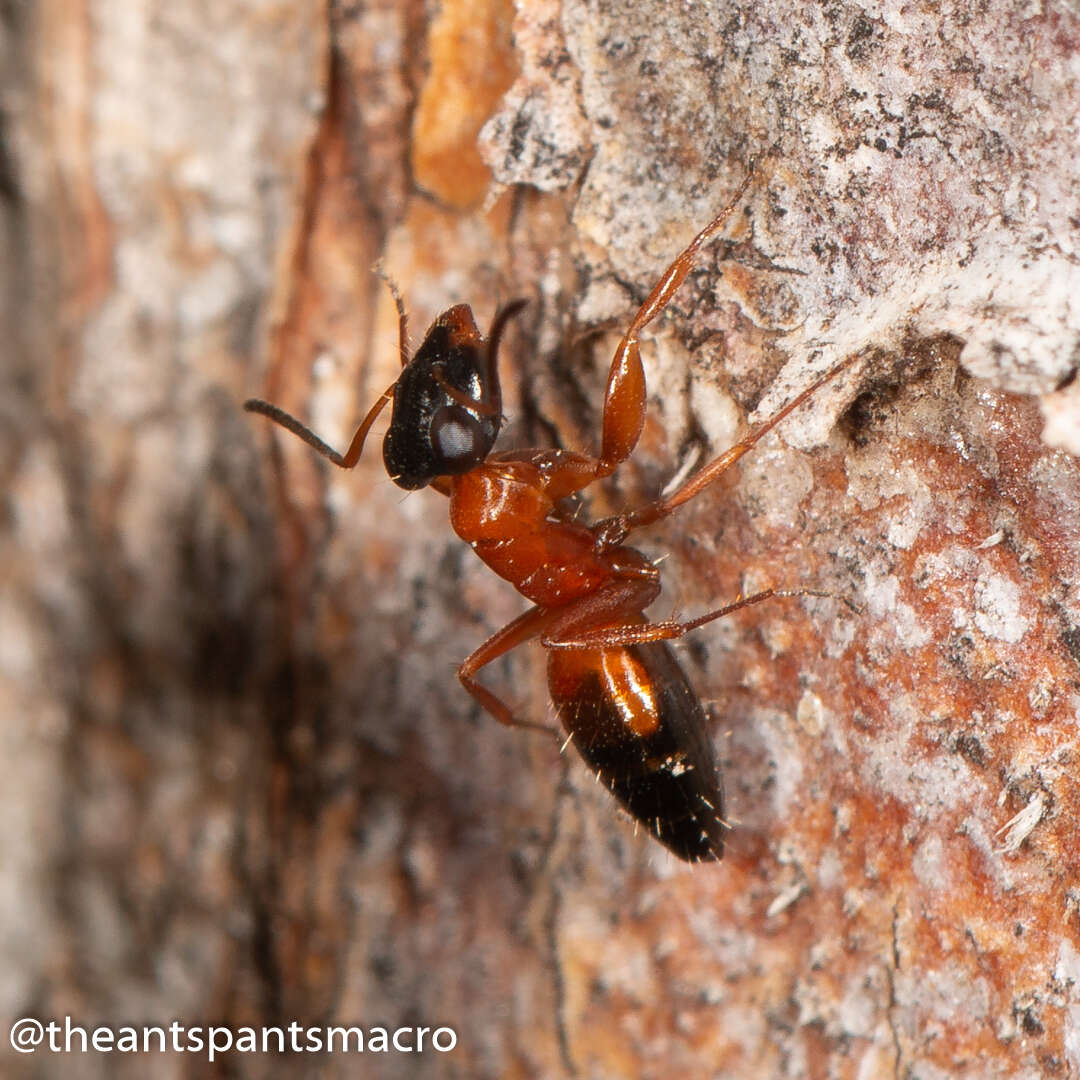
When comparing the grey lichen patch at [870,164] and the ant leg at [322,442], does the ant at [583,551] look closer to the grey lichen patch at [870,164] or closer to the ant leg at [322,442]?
the ant leg at [322,442]

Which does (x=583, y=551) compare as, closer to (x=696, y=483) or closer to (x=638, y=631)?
(x=638, y=631)

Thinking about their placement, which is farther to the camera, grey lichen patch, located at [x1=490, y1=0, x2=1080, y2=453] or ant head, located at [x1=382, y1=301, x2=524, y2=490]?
ant head, located at [x1=382, y1=301, x2=524, y2=490]

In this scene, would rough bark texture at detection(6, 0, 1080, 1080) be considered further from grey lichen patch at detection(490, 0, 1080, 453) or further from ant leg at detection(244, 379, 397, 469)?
ant leg at detection(244, 379, 397, 469)

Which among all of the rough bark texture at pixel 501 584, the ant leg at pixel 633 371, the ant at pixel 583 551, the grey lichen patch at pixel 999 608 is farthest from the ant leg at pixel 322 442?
the grey lichen patch at pixel 999 608

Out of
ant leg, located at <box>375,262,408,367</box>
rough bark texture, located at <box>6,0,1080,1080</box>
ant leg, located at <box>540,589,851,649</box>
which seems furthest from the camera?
ant leg, located at <box>375,262,408,367</box>

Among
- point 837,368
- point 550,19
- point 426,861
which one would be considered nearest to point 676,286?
point 837,368

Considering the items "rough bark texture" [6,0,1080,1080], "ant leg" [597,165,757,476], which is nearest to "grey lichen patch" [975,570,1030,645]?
"rough bark texture" [6,0,1080,1080]
